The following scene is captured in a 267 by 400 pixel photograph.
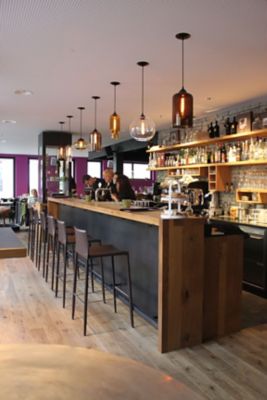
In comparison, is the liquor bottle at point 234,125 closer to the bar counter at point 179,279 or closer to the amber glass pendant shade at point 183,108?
the amber glass pendant shade at point 183,108

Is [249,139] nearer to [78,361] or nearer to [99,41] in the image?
[99,41]

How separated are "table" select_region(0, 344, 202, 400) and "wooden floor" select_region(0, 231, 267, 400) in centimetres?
160

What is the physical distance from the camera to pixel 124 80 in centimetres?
441

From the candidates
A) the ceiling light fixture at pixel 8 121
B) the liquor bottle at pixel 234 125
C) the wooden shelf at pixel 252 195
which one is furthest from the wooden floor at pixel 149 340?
the ceiling light fixture at pixel 8 121

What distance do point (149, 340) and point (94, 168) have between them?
46.2 ft

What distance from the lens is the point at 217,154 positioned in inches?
230

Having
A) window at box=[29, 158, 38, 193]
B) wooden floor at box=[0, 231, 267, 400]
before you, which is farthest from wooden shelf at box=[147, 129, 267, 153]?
window at box=[29, 158, 38, 193]

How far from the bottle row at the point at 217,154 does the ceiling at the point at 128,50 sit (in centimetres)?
68

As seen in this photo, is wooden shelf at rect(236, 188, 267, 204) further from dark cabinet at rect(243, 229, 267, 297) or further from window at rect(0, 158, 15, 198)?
window at rect(0, 158, 15, 198)

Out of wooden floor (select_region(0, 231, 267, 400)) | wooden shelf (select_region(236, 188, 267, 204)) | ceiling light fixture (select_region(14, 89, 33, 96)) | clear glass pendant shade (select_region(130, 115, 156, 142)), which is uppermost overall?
ceiling light fixture (select_region(14, 89, 33, 96))

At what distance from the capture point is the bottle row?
5.12m

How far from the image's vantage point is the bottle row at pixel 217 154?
202 inches

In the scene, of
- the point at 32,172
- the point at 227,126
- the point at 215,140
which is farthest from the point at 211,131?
the point at 32,172

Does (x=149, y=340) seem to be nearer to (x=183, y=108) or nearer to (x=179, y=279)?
(x=179, y=279)
